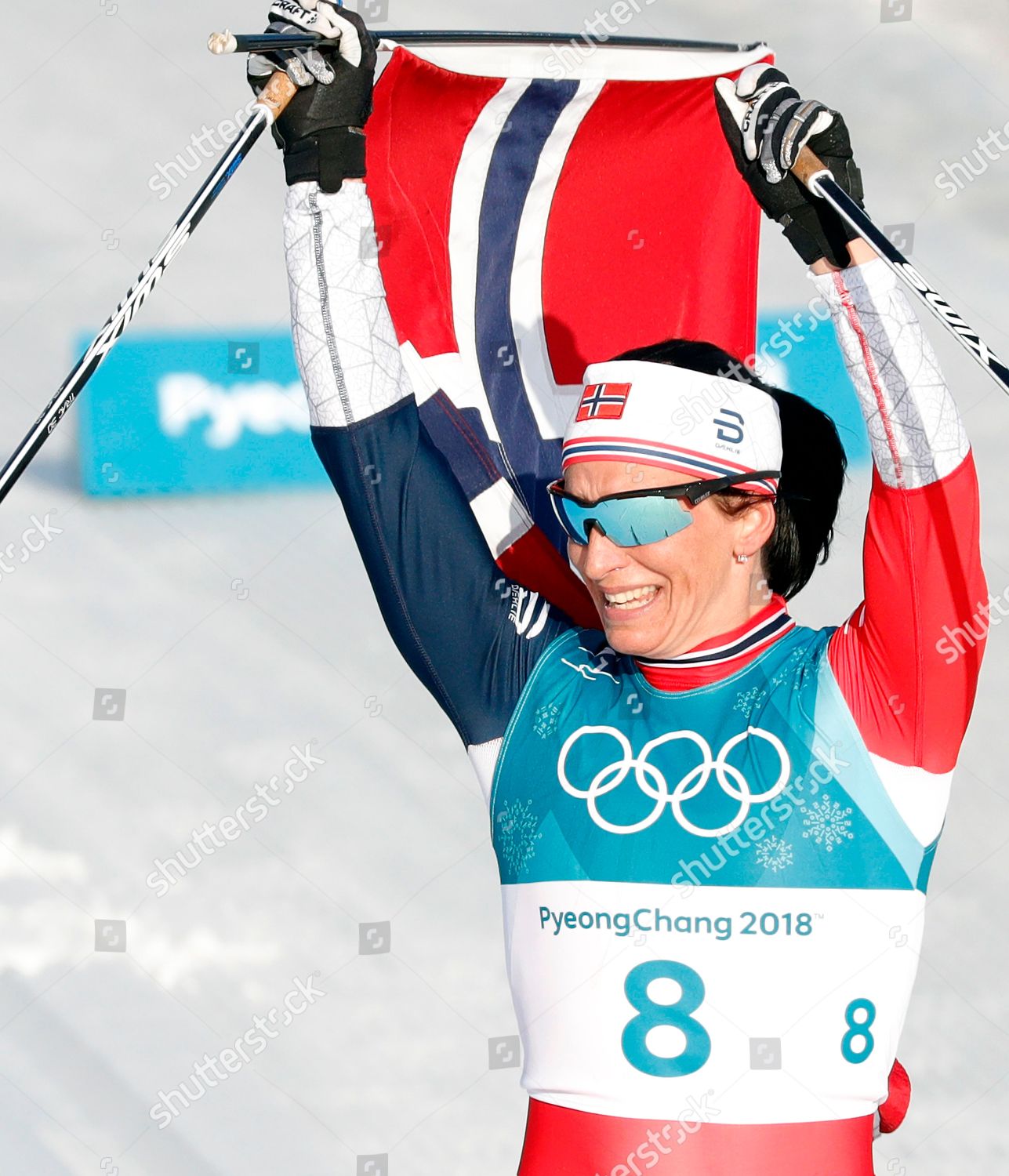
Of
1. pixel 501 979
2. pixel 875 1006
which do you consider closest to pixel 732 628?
pixel 875 1006

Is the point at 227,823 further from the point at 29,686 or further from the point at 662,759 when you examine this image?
the point at 662,759

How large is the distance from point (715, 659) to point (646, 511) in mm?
196

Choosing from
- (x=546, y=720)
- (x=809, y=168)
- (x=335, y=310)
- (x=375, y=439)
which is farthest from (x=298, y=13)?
(x=546, y=720)

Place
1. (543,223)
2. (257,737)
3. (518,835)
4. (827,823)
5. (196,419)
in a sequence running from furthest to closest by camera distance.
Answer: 1. (196,419)
2. (257,737)
3. (543,223)
4. (518,835)
5. (827,823)

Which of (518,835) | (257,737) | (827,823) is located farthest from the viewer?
(257,737)

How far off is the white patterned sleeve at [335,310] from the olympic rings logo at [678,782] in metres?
0.45

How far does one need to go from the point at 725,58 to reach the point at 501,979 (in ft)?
7.15

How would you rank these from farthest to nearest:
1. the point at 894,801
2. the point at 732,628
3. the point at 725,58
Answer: the point at 725,58
the point at 732,628
the point at 894,801

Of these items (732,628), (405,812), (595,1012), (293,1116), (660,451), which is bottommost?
(293,1116)

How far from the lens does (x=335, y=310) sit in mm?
1613

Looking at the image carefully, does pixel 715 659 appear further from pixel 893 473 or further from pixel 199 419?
pixel 199 419

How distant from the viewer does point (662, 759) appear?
154cm

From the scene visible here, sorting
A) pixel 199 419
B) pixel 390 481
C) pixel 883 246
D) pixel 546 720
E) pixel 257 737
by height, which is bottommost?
pixel 257 737

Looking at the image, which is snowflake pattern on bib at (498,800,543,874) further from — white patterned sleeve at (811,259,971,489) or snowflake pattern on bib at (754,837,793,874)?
white patterned sleeve at (811,259,971,489)
